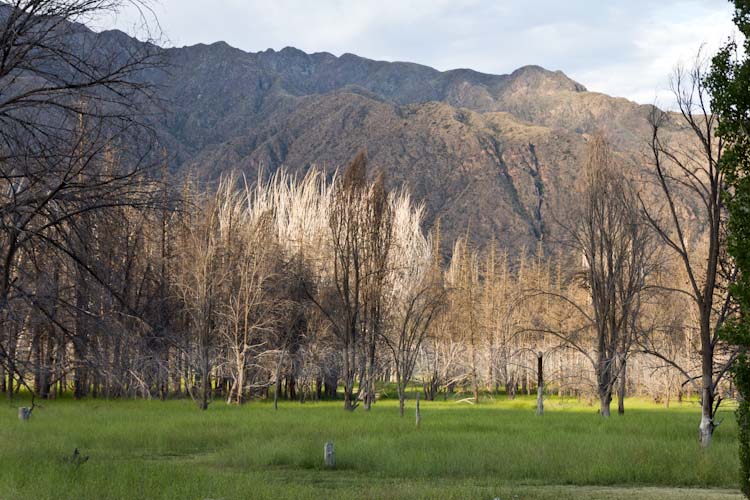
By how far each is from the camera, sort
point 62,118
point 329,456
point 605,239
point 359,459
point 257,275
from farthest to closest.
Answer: point 257,275
point 605,239
point 359,459
point 329,456
point 62,118

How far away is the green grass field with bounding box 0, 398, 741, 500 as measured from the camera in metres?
12.9

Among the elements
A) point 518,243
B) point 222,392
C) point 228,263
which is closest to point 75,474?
point 228,263

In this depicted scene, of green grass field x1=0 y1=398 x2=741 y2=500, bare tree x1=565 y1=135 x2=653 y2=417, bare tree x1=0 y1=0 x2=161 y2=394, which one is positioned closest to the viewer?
bare tree x1=0 y1=0 x2=161 y2=394

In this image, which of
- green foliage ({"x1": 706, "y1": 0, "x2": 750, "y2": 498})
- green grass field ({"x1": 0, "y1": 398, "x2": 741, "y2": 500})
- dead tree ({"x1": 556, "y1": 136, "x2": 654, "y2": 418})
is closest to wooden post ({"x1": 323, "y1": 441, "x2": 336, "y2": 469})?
green grass field ({"x1": 0, "y1": 398, "x2": 741, "y2": 500})

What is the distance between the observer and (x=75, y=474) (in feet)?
43.5

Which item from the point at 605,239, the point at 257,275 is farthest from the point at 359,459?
the point at 257,275

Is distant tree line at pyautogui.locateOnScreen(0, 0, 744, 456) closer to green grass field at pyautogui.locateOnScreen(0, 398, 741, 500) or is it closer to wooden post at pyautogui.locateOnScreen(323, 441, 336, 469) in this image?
green grass field at pyautogui.locateOnScreen(0, 398, 741, 500)

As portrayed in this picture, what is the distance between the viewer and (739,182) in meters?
11.0

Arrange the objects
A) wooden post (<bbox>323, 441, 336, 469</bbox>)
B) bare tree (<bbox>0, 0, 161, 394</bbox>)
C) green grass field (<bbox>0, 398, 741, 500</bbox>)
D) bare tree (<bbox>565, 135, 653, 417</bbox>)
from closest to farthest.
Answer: bare tree (<bbox>0, 0, 161, 394</bbox>), green grass field (<bbox>0, 398, 741, 500</bbox>), wooden post (<bbox>323, 441, 336, 469</bbox>), bare tree (<bbox>565, 135, 653, 417</bbox>)

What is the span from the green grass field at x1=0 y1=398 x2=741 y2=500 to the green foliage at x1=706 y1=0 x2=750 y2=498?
14.7ft

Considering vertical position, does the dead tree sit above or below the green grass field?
above

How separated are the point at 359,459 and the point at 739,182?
10.7 m

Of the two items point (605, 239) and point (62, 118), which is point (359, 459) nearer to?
point (62, 118)

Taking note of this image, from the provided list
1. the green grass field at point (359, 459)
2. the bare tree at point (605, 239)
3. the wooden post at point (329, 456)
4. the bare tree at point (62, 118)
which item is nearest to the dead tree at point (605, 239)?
the bare tree at point (605, 239)
